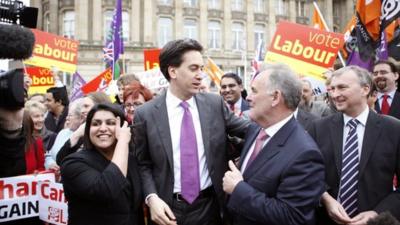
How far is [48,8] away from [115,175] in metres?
39.6

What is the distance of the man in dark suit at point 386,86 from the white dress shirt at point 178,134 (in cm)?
335

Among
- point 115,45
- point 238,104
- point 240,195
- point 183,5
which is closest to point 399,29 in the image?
point 238,104

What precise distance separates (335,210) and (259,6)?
143ft

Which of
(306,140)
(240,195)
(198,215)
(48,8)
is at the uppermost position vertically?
(48,8)

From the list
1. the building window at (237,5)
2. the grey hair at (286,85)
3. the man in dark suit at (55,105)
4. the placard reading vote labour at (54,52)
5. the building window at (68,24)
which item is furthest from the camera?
the building window at (237,5)

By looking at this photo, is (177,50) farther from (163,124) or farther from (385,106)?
(385,106)

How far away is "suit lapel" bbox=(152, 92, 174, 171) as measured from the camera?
138 inches

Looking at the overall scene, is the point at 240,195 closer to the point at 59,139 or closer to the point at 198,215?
the point at 198,215

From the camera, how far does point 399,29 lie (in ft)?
21.9


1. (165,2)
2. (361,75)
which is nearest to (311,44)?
(361,75)

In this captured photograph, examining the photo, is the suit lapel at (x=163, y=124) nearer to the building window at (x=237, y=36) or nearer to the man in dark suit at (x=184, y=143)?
the man in dark suit at (x=184, y=143)

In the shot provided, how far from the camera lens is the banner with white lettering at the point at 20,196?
4.30 metres

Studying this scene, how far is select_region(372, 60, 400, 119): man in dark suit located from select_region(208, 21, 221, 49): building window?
119ft

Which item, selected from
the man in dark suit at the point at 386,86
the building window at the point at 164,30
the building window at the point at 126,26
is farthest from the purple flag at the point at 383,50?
the building window at the point at 164,30
